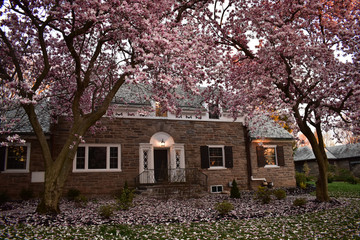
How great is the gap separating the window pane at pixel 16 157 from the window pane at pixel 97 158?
9.80 ft

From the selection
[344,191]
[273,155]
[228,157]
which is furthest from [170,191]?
[344,191]

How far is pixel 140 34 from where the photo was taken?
25.1ft

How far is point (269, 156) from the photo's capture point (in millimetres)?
18266

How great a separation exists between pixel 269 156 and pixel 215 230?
12.7 m

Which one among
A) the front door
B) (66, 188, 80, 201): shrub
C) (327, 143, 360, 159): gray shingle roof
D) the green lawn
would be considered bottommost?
the green lawn

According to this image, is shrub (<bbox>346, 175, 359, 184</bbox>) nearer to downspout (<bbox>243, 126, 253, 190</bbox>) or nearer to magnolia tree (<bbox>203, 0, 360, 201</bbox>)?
downspout (<bbox>243, 126, 253, 190</bbox>)

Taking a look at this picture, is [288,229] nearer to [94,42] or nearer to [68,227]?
[68,227]

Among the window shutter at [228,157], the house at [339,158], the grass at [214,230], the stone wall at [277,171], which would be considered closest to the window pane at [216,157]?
the window shutter at [228,157]

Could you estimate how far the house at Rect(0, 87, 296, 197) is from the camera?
13117 millimetres

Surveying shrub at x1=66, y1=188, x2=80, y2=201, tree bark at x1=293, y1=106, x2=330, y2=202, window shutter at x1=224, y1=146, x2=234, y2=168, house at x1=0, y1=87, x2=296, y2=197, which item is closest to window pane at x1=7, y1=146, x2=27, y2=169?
house at x1=0, y1=87, x2=296, y2=197

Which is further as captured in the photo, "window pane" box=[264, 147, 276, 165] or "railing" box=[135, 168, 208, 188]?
"window pane" box=[264, 147, 276, 165]

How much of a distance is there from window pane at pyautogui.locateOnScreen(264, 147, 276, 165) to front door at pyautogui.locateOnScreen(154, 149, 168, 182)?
6.78 meters

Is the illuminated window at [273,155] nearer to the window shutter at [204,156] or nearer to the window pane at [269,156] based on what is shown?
the window pane at [269,156]

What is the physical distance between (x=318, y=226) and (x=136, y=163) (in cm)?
963
